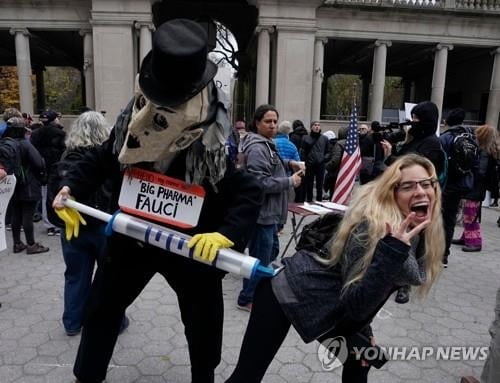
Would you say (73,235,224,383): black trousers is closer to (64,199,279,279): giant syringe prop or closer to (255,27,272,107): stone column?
(64,199,279,279): giant syringe prop

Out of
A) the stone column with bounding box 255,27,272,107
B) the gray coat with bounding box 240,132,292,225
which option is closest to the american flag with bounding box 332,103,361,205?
the gray coat with bounding box 240,132,292,225

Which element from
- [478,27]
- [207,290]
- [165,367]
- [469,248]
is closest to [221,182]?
[207,290]

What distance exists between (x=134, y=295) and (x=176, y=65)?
136 centimetres

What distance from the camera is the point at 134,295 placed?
2369mm

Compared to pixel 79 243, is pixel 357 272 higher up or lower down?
higher up

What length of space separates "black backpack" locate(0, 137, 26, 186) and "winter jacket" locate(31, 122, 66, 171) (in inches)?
63.1

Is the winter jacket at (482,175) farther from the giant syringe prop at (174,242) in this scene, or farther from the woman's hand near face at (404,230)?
the giant syringe prop at (174,242)

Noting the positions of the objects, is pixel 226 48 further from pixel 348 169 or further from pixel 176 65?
pixel 176 65

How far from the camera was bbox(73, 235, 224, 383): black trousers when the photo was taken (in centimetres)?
223

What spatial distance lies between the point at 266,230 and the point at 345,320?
1.99 meters

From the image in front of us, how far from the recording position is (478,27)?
18781mm

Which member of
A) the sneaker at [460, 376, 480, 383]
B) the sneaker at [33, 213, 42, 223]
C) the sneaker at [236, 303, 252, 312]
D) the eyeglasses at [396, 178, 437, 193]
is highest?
the eyeglasses at [396, 178, 437, 193]

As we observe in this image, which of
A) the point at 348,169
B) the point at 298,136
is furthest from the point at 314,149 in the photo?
the point at 348,169

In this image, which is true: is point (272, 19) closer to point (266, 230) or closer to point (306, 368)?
point (266, 230)
